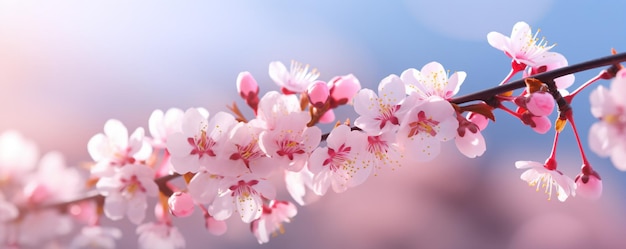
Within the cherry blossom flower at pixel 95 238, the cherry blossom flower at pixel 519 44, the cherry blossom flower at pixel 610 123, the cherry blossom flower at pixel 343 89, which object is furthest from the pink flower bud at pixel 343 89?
the cherry blossom flower at pixel 95 238

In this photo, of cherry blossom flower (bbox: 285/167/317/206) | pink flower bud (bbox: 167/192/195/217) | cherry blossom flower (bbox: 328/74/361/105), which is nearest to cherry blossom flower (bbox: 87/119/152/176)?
pink flower bud (bbox: 167/192/195/217)

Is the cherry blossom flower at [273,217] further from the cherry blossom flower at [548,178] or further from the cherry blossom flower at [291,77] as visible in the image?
the cherry blossom flower at [548,178]

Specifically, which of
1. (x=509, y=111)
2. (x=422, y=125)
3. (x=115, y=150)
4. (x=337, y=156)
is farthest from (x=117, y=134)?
(x=509, y=111)

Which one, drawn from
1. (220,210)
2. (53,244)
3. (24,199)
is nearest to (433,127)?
(220,210)

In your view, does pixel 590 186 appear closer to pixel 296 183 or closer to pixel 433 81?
pixel 433 81

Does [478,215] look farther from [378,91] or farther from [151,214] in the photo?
[378,91]

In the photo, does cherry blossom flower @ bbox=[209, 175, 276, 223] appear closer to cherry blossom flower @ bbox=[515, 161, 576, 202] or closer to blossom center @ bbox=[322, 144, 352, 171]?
blossom center @ bbox=[322, 144, 352, 171]
